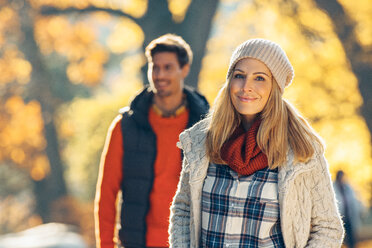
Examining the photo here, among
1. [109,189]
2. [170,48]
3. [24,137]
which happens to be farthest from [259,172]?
[24,137]

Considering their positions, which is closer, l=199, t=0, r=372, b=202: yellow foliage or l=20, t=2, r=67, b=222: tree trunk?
l=199, t=0, r=372, b=202: yellow foliage

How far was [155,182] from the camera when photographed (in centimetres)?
397

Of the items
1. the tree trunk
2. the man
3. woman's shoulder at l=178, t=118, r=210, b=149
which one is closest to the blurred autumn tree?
the tree trunk

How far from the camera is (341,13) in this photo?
10.5 meters

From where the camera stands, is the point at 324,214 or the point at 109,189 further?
A: the point at 109,189

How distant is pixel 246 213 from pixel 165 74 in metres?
1.91

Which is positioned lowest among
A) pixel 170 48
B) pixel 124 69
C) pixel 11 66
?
pixel 170 48

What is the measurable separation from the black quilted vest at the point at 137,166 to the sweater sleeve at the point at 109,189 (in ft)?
0.15

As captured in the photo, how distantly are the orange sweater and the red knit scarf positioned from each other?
4.05 ft

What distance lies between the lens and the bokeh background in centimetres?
1023

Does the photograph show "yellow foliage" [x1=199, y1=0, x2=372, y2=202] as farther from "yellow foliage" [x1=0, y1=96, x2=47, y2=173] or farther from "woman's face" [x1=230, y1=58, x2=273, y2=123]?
"woman's face" [x1=230, y1=58, x2=273, y2=123]

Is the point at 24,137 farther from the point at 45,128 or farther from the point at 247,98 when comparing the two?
the point at 247,98

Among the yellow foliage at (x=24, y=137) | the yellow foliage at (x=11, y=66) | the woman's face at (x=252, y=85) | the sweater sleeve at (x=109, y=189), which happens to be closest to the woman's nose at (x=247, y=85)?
the woman's face at (x=252, y=85)

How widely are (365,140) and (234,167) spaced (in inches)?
542
